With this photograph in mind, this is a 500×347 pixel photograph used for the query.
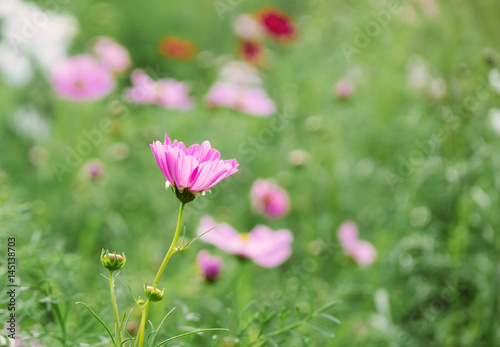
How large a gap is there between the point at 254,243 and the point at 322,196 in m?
0.54

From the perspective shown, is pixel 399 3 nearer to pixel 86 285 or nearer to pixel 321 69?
pixel 321 69

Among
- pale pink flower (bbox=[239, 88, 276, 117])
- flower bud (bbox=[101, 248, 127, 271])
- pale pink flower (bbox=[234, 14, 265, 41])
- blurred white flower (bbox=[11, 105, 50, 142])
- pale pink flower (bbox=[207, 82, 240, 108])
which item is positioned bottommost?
blurred white flower (bbox=[11, 105, 50, 142])

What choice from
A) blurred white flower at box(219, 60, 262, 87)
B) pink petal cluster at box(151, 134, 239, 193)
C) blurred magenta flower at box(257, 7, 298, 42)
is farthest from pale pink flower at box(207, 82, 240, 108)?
pink petal cluster at box(151, 134, 239, 193)

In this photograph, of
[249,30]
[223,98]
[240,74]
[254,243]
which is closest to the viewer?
[254,243]

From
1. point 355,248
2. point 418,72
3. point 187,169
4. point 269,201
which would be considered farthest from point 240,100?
point 187,169

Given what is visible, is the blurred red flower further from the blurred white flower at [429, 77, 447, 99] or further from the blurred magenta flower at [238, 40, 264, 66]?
the blurred white flower at [429, 77, 447, 99]

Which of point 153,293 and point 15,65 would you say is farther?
point 15,65

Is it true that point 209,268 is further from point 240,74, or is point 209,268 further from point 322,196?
point 240,74

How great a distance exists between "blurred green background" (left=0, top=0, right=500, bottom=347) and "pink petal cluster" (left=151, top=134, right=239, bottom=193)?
0.72 feet

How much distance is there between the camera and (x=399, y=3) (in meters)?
2.07

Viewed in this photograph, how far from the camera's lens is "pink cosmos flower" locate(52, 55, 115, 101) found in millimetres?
1349

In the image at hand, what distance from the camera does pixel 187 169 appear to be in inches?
17.6

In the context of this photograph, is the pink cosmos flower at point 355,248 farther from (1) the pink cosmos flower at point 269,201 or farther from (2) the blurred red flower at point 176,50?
(2) the blurred red flower at point 176,50

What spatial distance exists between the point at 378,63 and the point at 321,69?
10.4 inches
